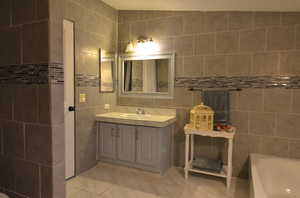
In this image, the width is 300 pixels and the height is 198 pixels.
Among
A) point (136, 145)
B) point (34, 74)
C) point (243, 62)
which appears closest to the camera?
point (34, 74)

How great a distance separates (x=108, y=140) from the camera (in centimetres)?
320

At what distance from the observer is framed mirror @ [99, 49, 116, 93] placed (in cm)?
326

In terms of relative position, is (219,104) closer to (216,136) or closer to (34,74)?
(216,136)

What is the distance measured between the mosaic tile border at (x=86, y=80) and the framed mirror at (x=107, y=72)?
0.12 metres

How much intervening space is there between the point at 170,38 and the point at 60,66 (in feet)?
7.87

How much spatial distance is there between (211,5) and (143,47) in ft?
4.10

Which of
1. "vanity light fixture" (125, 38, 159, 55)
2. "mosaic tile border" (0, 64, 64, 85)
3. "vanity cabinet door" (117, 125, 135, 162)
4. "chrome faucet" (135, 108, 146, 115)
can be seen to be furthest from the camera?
"chrome faucet" (135, 108, 146, 115)

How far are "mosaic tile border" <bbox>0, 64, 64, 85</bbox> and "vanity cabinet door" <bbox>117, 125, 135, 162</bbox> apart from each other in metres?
2.01

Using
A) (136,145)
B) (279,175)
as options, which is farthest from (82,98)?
(279,175)

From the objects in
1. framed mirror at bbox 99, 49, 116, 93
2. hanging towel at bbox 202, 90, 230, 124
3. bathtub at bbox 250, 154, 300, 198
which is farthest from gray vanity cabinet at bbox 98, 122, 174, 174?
bathtub at bbox 250, 154, 300, 198

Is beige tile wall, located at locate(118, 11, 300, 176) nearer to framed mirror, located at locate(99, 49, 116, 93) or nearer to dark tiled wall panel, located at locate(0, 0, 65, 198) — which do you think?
framed mirror, located at locate(99, 49, 116, 93)

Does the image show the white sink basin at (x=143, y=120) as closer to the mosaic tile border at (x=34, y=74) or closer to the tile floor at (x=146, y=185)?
→ the tile floor at (x=146, y=185)

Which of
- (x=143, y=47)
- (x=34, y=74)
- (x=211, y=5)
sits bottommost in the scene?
(x=34, y=74)

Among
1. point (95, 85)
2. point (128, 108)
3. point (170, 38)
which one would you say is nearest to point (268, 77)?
point (170, 38)
